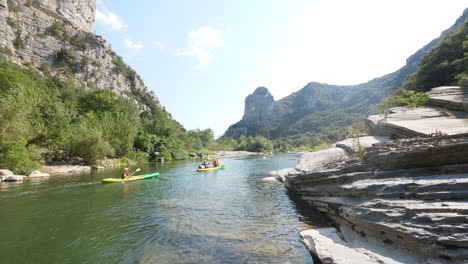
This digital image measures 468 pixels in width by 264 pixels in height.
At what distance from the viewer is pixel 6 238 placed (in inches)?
266

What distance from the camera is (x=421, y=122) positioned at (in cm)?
995

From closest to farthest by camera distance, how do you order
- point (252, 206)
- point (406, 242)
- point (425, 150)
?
point (406, 242), point (425, 150), point (252, 206)

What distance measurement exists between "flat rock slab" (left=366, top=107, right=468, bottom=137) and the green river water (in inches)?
231

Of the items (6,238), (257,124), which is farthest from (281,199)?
(257,124)

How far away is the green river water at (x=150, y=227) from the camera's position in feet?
18.9

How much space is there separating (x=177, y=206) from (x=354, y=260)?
843 cm

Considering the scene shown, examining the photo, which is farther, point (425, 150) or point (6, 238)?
point (6, 238)

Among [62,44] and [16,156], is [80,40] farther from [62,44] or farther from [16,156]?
[16,156]

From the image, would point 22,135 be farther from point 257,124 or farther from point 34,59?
point 257,124

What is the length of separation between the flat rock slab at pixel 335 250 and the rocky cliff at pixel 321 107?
4416 inches

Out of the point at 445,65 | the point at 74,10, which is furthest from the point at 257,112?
the point at 445,65

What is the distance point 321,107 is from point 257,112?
54.3 meters

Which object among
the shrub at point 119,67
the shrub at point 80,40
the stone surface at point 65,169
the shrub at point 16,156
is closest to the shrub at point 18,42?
the shrub at point 80,40

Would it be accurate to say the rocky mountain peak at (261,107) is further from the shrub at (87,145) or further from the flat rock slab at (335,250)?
the flat rock slab at (335,250)
